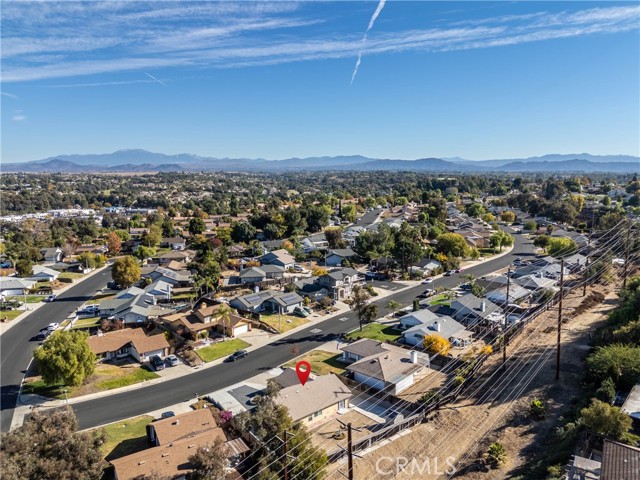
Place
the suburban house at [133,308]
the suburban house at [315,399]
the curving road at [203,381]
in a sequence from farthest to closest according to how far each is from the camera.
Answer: the suburban house at [133,308]
the curving road at [203,381]
the suburban house at [315,399]

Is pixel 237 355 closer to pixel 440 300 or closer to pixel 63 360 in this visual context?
pixel 63 360

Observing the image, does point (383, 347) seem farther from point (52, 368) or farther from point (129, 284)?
point (129, 284)

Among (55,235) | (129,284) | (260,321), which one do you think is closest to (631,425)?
(260,321)

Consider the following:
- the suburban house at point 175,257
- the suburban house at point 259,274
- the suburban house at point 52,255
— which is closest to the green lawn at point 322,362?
the suburban house at point 259,274

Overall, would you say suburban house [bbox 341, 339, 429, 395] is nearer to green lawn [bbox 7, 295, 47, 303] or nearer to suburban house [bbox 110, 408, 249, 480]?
suburban house [bbox 110, 408, 249, 480]

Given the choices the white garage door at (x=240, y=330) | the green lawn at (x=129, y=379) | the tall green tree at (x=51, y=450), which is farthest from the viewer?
the white garage door at (x=240, y=330)

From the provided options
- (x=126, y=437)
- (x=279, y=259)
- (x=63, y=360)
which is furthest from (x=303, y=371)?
(x=279, y=259)

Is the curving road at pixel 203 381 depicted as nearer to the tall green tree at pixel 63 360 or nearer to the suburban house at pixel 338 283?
the tall green tree at pixel 63 360
